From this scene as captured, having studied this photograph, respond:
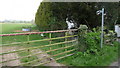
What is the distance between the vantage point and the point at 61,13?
6.80 m

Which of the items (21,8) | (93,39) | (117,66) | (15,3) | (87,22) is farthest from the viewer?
(87,22)

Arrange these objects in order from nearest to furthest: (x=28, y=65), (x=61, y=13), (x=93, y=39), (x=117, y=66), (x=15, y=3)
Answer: (x=28, y=65) < (x=117, y=66) < (x=93, y=39) < (x=15, y=3) < (x=61, y=13)

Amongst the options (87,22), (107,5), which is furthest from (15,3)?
(107,5)

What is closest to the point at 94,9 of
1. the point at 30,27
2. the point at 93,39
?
the point at 93,39

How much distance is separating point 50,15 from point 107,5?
3.95 meters

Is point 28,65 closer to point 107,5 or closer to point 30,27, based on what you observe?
point 107,5

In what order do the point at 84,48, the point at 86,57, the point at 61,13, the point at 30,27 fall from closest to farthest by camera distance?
the point at 86,57 < the point at 84,48 < the point at 61,13 < the point at 30,27

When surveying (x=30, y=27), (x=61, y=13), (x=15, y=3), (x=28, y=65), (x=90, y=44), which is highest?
(x=15, y=3)

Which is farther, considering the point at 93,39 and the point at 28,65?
the point at 93,39

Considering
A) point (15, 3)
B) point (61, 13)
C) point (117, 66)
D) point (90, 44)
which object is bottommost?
point (117, 66)

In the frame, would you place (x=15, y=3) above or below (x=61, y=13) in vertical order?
above

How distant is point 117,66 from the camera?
3.11 metres

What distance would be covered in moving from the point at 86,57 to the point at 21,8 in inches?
197

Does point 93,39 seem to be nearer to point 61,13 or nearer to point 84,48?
point 84,48
